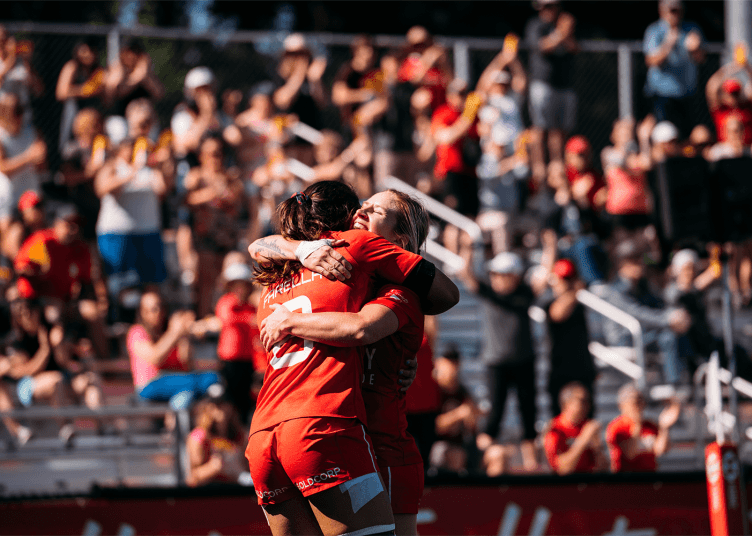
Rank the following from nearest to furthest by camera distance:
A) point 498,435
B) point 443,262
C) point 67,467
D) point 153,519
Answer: point 153,519 < point 67,467 < point 498,435 < point 443,262

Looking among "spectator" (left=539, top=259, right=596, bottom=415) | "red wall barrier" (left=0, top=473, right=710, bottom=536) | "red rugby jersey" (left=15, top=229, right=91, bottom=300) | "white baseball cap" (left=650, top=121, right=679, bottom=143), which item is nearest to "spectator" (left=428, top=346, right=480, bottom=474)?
"spectator" (left=539, top=259, right=596, bottom=415)

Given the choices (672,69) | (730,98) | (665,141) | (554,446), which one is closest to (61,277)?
(554,446)

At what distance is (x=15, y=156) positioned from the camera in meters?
9.20

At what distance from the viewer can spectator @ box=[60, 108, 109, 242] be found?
926cm

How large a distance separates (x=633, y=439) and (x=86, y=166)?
5.81 metres

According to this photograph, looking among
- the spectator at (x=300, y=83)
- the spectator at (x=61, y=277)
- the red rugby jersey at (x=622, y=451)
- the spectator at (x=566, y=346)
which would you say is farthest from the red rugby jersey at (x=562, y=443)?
the spectator at (x=300, y=83)

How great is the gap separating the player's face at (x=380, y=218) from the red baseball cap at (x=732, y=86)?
29.8 ft

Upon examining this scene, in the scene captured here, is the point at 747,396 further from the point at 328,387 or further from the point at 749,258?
the point at 328,387

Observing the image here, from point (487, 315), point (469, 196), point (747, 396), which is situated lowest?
point (747, 396)

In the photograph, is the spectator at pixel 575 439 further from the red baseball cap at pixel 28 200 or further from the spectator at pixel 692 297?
the red baseball cap at pixel 28 200

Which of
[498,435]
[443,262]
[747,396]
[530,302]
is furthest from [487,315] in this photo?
[747,396]

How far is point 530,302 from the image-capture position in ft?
27.6

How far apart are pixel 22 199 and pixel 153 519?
383 centimetres

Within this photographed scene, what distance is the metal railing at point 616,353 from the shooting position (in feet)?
31.0
